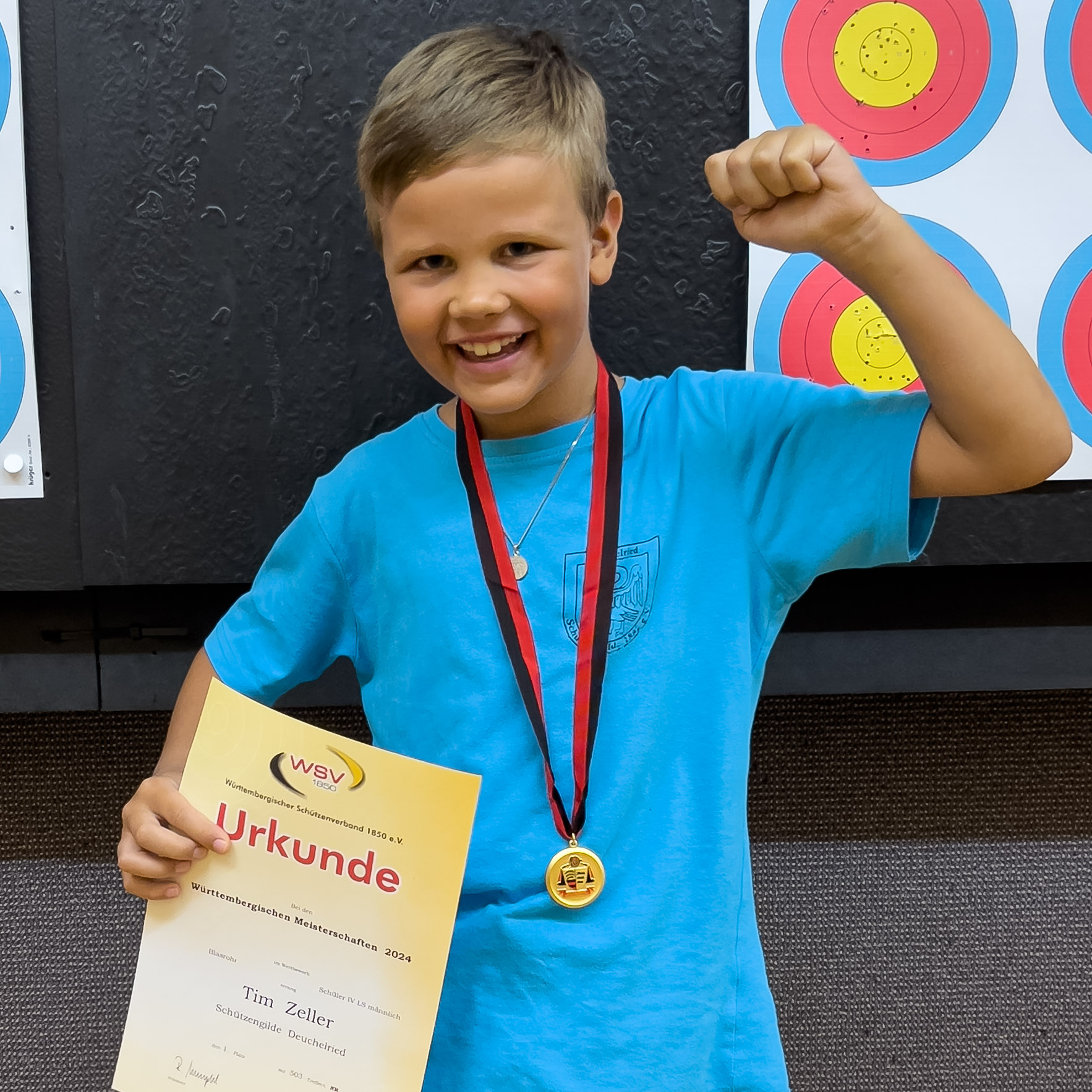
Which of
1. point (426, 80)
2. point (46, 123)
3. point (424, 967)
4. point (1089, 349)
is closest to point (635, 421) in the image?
point (426, 80)

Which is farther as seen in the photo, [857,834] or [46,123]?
[857,834]

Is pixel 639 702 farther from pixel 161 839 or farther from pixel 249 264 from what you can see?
pixel 249 264

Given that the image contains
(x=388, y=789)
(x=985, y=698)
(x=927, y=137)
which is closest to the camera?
(x=388, y=789)

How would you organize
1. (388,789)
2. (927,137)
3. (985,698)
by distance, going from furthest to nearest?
(985,698) < (927,137) < (388,789)

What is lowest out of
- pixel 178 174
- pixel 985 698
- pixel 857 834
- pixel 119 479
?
pixel 857 834

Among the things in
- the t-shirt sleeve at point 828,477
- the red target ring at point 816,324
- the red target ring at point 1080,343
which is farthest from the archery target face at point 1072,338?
the t-shirt sleeve at point 828,477

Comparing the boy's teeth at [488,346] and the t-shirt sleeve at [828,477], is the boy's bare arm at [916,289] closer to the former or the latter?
the t-shirt sleeve at [828,477]

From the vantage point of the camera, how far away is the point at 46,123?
792 mm

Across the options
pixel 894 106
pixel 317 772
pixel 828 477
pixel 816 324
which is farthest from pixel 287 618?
pixel 894 106

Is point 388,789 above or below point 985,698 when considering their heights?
above

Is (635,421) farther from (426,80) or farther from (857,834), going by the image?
(857,834)

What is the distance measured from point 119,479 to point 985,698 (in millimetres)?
843

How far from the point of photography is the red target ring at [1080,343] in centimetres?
79
